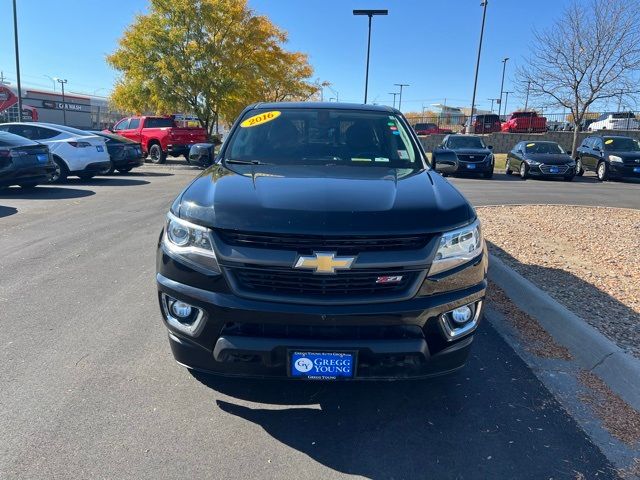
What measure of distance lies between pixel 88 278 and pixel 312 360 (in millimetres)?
3694

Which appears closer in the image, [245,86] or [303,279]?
[303,279]

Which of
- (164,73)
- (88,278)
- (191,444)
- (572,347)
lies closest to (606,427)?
(572,347)

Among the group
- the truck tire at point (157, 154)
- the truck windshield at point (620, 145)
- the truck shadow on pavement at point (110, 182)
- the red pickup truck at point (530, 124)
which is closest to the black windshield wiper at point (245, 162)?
the truck shadow on pavement at point (110, 182)

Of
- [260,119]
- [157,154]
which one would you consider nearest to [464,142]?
[157,154]

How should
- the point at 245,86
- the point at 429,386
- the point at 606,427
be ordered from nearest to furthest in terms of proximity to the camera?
the point at 606,427 → the point at 429,386 → the point at 245,86

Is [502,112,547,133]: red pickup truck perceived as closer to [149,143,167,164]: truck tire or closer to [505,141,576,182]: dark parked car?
[505,141,576,182]: dark parked car

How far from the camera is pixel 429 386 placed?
3303 mm

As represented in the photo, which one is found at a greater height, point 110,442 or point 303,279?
point 303,279

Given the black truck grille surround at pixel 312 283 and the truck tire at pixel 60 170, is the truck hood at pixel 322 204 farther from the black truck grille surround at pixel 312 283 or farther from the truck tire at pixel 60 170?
the truck tire at pixel 60 170

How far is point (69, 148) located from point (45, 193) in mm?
1958

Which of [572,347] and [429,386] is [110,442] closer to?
[429,386]

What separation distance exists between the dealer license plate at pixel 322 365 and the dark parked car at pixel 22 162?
10299mm

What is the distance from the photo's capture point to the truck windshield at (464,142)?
2016 centimetres

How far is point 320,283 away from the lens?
100 inches
